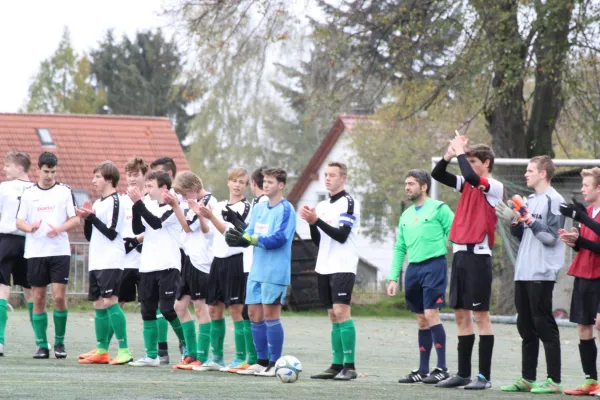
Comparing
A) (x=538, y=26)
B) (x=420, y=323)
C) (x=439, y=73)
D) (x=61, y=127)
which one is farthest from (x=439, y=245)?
(x=61, y=127)

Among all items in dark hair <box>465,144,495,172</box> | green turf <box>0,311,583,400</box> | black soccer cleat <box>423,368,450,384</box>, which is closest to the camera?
green turf <box>0,311,583,400</box>

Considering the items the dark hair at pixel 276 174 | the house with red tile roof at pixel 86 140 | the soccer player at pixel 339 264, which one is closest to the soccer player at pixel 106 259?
the dark hair at pixel 276 174

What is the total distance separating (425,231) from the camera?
33.3 ft

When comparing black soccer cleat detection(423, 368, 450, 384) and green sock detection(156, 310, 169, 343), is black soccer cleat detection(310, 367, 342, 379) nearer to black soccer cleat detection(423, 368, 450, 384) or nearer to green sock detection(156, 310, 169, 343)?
black soccer cleat detection(423, 368, 450, 384)

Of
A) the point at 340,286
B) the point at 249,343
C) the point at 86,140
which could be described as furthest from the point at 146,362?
the point at 86,140

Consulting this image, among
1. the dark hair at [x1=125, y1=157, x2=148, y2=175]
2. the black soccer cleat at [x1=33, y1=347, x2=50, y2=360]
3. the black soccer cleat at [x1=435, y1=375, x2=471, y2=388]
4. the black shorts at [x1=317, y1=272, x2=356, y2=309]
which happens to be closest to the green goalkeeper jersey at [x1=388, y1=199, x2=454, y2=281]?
the black shorts at [x1=317, y1=272, x2=356, y2=309]

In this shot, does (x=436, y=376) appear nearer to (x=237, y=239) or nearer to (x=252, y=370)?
(x=252, y=370)

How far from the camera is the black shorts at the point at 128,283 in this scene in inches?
467

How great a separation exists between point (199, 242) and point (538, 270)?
3531 millimetres

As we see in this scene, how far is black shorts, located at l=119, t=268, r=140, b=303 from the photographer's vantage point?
11.9m

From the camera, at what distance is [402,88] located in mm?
23938

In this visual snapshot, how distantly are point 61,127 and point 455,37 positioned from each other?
2261 centimetres

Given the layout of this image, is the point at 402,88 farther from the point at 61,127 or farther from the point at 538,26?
the point at 61,127

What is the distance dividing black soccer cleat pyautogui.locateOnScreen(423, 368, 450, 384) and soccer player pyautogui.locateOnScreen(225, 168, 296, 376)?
145 cm
